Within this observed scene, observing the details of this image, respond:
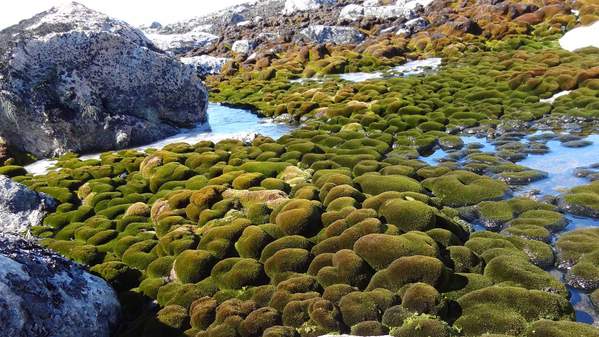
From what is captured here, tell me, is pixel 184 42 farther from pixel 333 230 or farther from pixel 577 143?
pixel 333 230

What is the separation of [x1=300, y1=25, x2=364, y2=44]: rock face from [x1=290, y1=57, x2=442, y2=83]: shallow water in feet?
70.0

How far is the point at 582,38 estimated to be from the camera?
43906 millimetres

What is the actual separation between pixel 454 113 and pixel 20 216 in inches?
901

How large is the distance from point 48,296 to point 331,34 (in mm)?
70957

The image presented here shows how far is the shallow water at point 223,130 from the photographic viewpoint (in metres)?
27.7

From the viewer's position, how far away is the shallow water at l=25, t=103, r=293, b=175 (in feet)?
90.8

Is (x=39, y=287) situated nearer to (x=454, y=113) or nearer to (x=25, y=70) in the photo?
(x=25, y=70)

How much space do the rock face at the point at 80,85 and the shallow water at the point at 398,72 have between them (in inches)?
863

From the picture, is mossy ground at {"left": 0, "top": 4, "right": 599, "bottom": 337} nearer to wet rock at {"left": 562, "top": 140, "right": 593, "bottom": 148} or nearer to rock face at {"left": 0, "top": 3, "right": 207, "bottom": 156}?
wet rock at {"left": 562, "top": 140, "right": 593, "bottom": 148}

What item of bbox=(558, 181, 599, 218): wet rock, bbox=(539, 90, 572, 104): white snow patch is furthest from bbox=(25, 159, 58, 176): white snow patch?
bbox=(539, 90, 572, 104): white snow patch

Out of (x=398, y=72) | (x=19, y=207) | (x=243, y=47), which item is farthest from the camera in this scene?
(x=243, y=47)

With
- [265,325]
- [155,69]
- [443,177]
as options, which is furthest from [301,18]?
[265,325]

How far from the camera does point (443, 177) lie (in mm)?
18766

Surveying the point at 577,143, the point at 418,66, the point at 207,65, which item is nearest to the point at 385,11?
the point at 207,65
